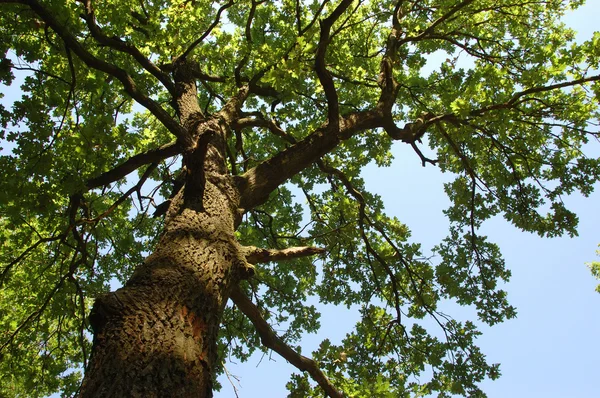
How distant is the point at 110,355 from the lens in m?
2.06

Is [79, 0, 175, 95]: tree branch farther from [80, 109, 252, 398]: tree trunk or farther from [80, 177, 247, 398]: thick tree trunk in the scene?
[80, 177, 247, 398]: thick tree trunk

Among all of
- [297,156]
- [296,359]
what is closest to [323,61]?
[297,156]

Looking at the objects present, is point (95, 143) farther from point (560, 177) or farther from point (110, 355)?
point (560, 177)

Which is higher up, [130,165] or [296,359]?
[130,165]

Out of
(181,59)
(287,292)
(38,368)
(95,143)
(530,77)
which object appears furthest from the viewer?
(287,292)

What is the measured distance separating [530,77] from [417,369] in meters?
4.69

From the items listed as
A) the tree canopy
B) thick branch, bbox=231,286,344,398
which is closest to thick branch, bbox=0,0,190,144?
the tree canopy

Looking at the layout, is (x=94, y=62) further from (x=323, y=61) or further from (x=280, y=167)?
(x=323, y=61)

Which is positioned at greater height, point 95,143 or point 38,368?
point 95,143

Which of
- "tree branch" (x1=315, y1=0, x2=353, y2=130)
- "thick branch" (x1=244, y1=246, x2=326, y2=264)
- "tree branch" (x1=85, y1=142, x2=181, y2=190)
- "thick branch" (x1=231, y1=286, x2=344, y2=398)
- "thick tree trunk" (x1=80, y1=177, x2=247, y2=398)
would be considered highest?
"tree branch" (x1=315, y1=0, x2=353, y2=130)

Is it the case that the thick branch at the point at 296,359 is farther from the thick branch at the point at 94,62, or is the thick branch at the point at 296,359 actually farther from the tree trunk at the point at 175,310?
the thick branch at the point at 94,62

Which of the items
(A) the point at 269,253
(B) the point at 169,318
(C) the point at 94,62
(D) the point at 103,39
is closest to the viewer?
(B) the point at 169,318

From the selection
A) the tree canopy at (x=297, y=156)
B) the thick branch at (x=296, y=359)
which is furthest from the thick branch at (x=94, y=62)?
the thick branch at (x=296, y=359)

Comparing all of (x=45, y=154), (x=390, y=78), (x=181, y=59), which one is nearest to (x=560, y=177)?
(x=390, y=78)
